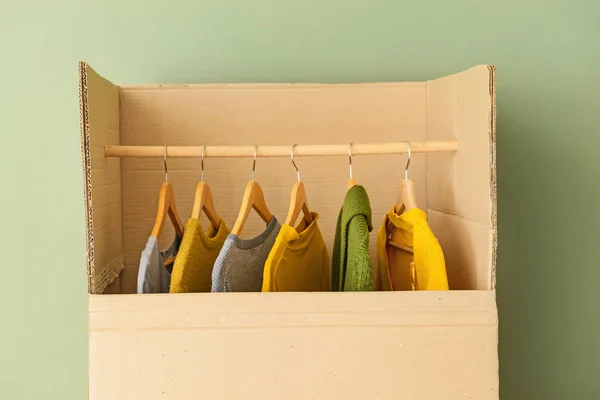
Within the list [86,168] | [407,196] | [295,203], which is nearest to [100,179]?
[86,168]

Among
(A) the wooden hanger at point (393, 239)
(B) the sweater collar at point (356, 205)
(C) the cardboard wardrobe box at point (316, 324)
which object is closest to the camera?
(C) the cardboard wardrobe box at point (316, 324)

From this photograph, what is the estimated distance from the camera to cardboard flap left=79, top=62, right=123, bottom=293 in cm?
95

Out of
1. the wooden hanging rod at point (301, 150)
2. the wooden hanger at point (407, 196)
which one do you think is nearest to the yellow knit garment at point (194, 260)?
the wooden hanging rod at point (301, 150)

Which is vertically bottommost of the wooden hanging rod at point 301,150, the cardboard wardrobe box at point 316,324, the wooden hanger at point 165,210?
the cardboard wardrobe box at point 316,324

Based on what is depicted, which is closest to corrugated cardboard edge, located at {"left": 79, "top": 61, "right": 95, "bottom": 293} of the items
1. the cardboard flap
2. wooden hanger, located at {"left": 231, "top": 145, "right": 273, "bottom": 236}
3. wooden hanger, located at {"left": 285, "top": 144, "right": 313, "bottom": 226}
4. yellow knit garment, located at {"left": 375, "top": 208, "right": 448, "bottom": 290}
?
the cardboard flap

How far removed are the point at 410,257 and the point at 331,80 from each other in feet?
1.53

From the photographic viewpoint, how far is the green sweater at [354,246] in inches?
37.3

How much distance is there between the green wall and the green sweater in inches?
15.9

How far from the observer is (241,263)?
3.29 feet

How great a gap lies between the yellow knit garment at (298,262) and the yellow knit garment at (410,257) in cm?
12

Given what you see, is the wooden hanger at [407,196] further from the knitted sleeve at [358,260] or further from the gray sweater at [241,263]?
the gray sweater at [241,263]

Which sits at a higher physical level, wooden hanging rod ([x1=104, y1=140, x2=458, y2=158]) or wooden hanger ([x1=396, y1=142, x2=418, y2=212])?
wooden hanging rod ([x1=104, y1=140, x2=458, y2=158])

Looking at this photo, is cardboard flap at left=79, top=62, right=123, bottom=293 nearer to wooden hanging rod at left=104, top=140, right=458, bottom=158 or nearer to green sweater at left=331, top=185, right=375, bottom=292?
wooden hanging rod at left=104, top=140, right=458, bottom=158

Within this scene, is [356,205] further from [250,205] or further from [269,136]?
[269,136]
